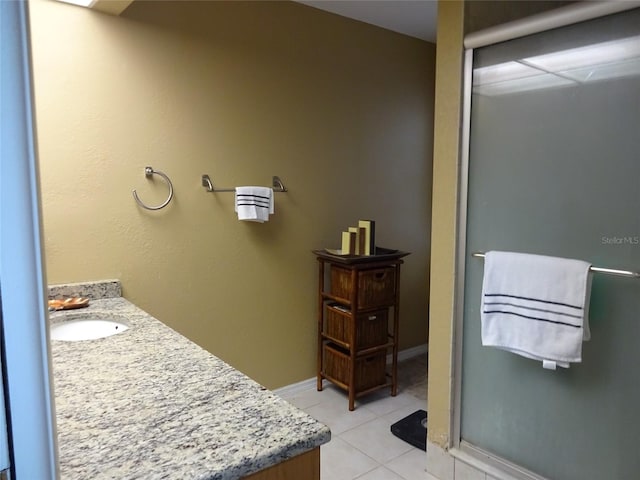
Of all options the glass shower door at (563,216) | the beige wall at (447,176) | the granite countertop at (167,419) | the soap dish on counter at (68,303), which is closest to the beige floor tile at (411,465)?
the beige wall at (447,176)

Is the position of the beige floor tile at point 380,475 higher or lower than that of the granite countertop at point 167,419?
lower

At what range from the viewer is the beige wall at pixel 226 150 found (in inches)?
80.7

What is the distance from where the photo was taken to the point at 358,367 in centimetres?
279

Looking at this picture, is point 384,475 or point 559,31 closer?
point 559,31

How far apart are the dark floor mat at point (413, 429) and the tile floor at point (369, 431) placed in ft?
0.10

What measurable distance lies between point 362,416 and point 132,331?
163 centimetres

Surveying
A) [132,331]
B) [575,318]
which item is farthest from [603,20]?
[132,331]

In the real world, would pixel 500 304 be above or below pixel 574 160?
below

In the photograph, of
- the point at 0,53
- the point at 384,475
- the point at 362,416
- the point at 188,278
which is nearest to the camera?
the point at 0,53

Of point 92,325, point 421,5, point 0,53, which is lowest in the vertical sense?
point 92,325

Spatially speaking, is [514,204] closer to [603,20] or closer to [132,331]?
[603,20]

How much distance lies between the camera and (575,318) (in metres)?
1.53

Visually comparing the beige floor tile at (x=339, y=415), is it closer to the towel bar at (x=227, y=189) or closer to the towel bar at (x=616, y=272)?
the towel bar at (x=227, y=189)

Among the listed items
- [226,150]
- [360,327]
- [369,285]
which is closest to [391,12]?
[226,150]
